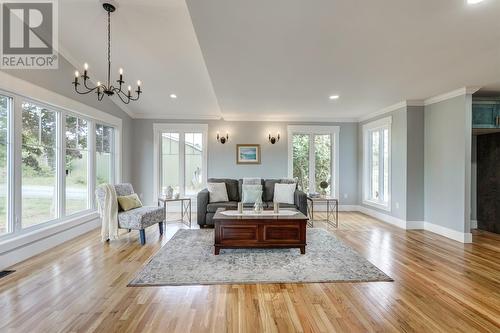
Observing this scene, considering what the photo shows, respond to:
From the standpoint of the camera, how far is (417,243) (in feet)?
13.1

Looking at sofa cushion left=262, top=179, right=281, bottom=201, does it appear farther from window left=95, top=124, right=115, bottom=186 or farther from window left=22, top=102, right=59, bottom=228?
window left=22, top=102, right=59, bottom=228

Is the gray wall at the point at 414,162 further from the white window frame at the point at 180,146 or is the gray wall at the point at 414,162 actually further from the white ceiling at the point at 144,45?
the white window frame at the point at 180,146

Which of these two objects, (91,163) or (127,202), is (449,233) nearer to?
(127,202)

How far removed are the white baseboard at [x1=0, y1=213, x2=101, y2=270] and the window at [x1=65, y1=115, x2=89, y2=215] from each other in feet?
0.91

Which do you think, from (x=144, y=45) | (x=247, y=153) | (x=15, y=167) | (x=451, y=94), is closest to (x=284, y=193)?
(x=247, y=153)

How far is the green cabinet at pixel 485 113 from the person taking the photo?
4.32 meters

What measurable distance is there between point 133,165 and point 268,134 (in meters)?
3.56

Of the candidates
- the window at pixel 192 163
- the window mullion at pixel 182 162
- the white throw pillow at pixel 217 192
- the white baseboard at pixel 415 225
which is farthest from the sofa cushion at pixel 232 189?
the white baseboard at pixel 415 225

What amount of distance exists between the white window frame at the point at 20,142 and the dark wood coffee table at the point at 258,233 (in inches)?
101

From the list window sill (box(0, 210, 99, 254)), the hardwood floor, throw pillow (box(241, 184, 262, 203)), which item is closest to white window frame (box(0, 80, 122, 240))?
window sill (box(0, 210, 99, 254))

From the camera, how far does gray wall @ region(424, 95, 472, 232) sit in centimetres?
405

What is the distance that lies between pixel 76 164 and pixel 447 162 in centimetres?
655

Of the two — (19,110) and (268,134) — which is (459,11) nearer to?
(268,134)

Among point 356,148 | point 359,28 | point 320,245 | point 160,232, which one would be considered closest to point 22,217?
point 160,232
